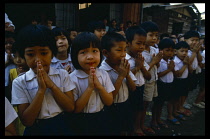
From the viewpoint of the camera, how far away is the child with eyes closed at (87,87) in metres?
1.50

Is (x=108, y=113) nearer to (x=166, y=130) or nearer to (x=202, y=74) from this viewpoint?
(x=166, y=130)

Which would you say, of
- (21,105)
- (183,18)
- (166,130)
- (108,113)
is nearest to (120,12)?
(166,130)

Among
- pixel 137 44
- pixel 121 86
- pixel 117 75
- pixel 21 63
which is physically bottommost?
pixel 121 86

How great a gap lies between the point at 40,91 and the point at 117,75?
36.9 inches

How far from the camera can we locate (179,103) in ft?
11.7

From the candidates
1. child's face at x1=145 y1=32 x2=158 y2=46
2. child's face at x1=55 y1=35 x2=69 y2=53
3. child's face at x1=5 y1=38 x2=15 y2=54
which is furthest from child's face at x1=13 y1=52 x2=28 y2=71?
child's face at x1=145 y1=32 x2=158 y2=46

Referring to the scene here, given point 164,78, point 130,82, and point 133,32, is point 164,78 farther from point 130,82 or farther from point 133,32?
point 130,82

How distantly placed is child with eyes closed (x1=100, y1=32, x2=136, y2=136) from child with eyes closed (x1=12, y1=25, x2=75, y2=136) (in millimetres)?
607

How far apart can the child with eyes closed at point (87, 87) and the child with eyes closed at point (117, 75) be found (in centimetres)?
26

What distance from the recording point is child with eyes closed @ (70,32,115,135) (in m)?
1.50

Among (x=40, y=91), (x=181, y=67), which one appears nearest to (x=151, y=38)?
(x=181, y=67)

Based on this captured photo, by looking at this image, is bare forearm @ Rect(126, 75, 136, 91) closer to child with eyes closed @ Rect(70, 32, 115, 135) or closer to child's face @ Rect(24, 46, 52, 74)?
child with eyes closed @ Rect(70, 32, 115, 135)

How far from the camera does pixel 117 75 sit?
6.28 feet

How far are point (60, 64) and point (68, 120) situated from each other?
876 mm
